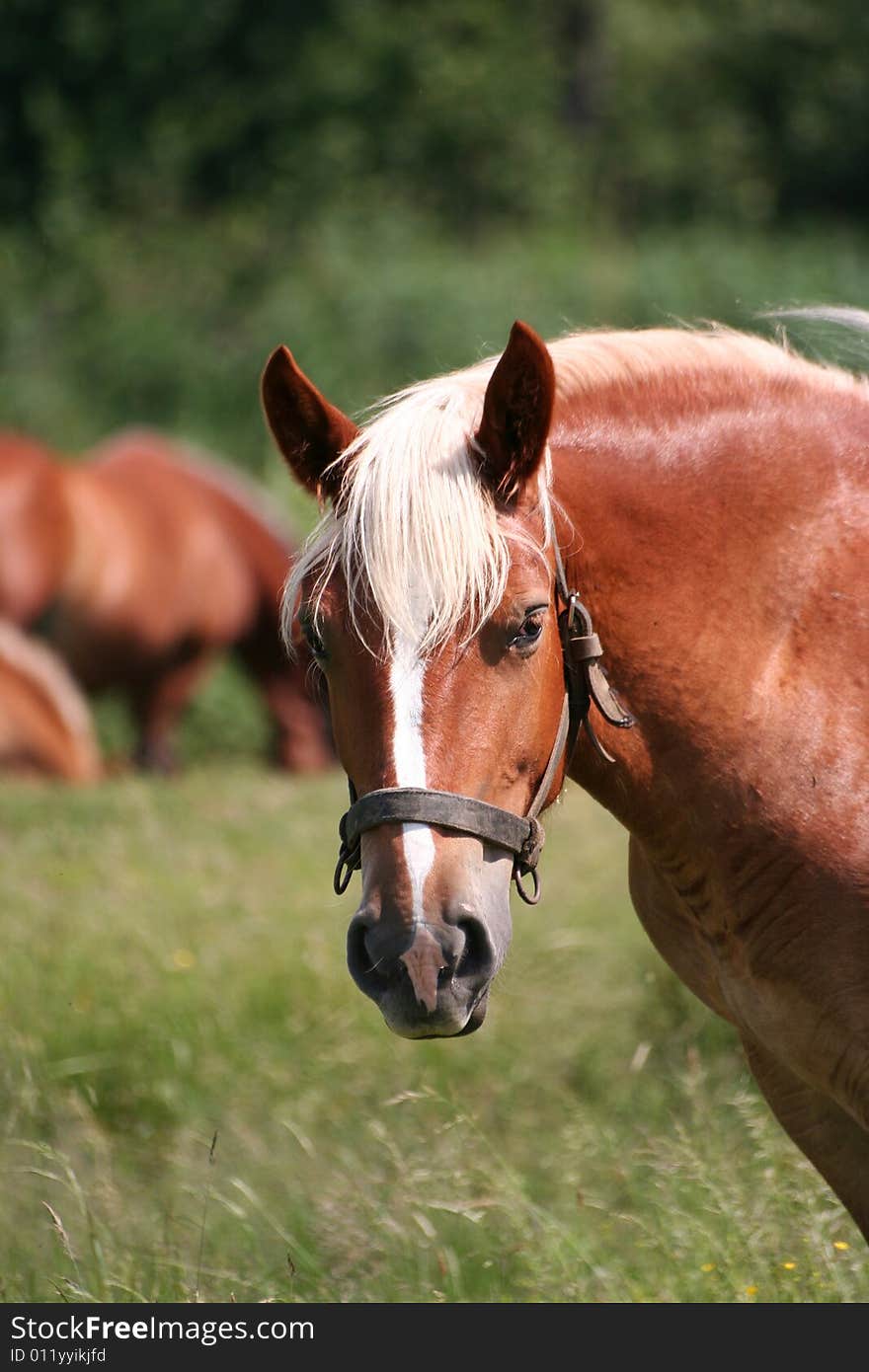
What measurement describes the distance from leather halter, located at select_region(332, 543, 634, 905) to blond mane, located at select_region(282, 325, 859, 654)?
19 centimetres

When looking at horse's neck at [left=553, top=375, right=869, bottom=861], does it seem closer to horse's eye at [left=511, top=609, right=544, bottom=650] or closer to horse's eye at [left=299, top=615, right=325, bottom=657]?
horse's eye at [left=511, top=609, right=544, bottom=650]

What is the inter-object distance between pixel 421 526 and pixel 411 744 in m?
0.33

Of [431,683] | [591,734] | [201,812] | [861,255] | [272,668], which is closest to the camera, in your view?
[431,683]

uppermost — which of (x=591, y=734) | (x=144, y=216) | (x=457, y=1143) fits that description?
(x=591, y=734)

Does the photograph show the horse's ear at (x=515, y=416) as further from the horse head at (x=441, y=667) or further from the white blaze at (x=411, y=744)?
the white blaze at (x=411, y=744)

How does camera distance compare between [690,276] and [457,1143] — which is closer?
[457,1143]

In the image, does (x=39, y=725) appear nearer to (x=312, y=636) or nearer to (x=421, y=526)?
(x=312, y=636)

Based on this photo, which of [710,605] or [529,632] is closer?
[529,632]

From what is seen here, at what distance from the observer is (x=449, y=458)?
2.31 m

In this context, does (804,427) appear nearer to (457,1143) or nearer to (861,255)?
(457,1143)

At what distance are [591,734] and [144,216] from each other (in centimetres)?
1616

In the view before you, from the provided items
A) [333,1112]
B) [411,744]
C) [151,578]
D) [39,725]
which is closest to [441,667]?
[411,744]

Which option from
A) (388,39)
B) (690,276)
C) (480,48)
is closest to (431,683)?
(690,276)

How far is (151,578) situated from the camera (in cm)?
1007
